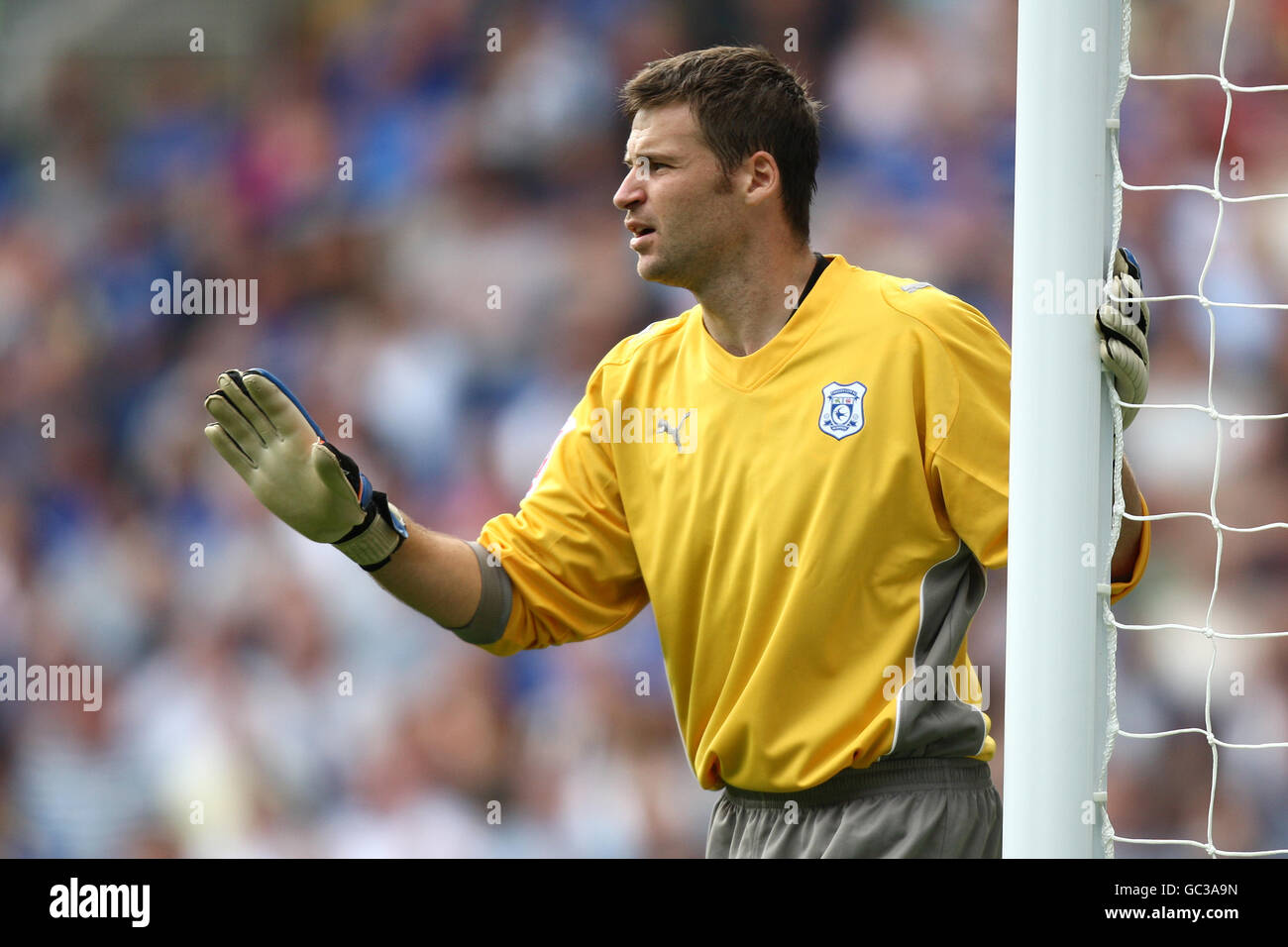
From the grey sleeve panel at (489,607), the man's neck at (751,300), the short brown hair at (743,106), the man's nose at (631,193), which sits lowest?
the grey sleeve panel at (489,607)

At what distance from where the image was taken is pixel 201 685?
5.04 metres

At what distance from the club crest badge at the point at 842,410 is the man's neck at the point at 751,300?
0.63 feet

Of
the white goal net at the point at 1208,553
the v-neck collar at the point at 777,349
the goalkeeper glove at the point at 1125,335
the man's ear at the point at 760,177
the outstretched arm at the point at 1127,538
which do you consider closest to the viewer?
the goalkeeper glove at the point at 1125,335

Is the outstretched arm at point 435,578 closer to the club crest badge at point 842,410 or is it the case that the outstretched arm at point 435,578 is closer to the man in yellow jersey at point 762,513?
the man in yellow jersey at point 762,513

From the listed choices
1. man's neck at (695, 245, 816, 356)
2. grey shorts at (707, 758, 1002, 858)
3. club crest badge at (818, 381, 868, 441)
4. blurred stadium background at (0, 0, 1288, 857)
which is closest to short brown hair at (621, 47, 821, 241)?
man's neck at (695, 245, 816, 356)

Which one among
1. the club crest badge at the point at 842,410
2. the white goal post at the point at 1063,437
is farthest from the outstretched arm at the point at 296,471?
the white goal post at the point at 1063,437

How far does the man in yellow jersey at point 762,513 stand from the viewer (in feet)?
8.34

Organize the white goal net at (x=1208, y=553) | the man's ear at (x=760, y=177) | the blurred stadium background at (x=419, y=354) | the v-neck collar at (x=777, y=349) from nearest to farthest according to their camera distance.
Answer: the v-neck collar at (x=777, y=349), the man's ear at (x=760, y=177), the white goal net at (x=1208, y=553), the blurred stadium background at (x=419, y=354)

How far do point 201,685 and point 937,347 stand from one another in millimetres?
3224

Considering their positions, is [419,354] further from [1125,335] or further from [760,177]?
[1125,335]

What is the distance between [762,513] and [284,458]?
2.60 ft
